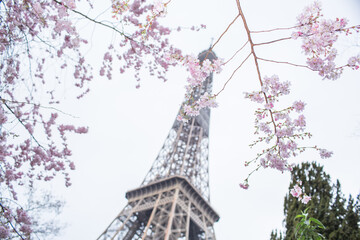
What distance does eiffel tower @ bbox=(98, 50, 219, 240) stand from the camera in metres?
19.0

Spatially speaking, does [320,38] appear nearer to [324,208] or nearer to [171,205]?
[324,208]

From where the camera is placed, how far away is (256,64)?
2.77 meters

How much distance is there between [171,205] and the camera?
65.9 feet

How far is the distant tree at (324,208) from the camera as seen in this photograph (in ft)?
26.6

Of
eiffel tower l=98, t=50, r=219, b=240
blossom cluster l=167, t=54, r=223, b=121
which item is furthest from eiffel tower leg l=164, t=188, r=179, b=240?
blossom cluster l=167, t=54, r=223, b=121

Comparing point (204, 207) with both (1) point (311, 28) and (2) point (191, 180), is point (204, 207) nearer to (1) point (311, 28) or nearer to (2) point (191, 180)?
(2) point (191, 180)

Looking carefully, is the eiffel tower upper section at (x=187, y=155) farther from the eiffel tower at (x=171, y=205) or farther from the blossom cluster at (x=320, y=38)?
the blossom cluster at (x=320, y=38)

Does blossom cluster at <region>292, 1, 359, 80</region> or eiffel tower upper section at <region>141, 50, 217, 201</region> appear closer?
blossom cluster at <region>292, 1, 359, 80</region>

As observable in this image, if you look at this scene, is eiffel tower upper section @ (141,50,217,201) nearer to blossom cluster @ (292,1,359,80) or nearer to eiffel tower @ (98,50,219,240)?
eiffel tower @ (98,50,219,240)

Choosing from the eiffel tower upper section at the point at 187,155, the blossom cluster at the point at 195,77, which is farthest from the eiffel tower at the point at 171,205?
the blossom cluster at the point at 195,77

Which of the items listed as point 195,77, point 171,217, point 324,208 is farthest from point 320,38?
point 171,217

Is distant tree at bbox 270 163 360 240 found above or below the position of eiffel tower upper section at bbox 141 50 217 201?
below

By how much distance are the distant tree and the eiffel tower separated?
8315mm

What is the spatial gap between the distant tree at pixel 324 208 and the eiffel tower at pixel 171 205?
832 centimetres
